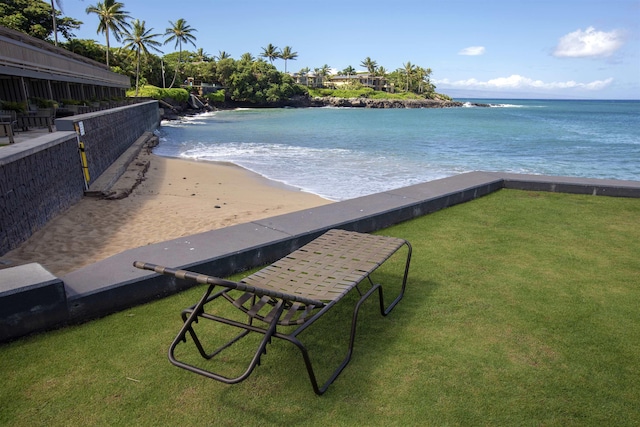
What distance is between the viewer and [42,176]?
7.17m

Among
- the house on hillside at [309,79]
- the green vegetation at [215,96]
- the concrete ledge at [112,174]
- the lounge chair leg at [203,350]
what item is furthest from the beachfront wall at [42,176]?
the house on hillside at [309,79]

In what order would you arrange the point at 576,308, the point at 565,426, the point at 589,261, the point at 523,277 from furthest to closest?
the point at 589,261, the point at 523,277, the point at 576,308, the point at 565,426

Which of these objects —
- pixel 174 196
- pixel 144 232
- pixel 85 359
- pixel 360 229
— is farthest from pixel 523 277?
pixel 174 196

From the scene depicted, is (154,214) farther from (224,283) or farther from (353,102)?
(353,102)

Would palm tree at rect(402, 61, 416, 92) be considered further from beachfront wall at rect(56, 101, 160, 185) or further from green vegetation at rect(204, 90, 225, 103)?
beachfront wall at rect(56, 101, 160, 185)

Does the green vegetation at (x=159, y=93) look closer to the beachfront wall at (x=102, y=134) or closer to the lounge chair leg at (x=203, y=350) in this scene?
the beachfront wall at (x=102, y=134)

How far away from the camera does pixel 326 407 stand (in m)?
2.18

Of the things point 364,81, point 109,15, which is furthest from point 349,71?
point 109,15

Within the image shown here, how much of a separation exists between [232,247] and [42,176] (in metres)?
5.38

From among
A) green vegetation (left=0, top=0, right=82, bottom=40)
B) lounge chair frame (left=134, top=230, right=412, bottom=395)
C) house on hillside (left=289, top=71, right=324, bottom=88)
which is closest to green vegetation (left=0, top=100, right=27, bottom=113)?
lounge chair frame (left=134, top=230, right=412, bottom=395)

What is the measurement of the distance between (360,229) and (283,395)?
8.78 ft

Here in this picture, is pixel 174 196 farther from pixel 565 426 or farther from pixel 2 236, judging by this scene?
pixel 565 426

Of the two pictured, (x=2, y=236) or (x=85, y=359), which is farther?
(x=2, y=236)

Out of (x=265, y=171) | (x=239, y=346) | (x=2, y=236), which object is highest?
(x=239, y=346)
